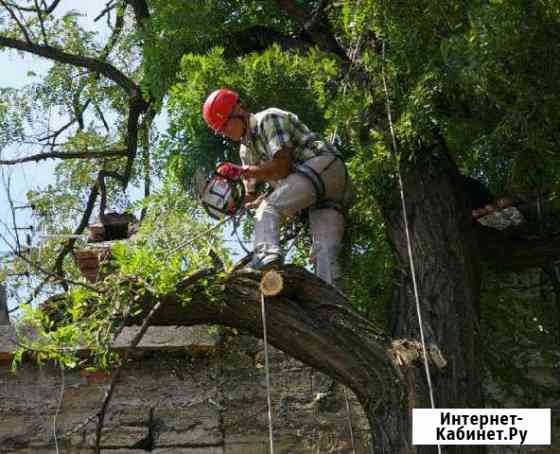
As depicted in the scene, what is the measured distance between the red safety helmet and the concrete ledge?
1.23 m

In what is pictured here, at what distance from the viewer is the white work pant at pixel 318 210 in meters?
7.18

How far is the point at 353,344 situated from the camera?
6.56 meters

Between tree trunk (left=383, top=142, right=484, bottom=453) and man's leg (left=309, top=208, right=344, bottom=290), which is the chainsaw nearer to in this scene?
man's leg (left=309, top=208, right=344, bottom=290)

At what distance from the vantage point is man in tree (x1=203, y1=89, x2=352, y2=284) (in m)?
7.31

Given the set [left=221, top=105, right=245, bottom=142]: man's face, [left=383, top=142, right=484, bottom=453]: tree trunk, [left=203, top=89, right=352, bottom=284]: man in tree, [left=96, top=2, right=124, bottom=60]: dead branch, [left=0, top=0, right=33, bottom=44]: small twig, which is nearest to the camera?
[left=383, top=142, right=484, bottom=453]: tree trunk

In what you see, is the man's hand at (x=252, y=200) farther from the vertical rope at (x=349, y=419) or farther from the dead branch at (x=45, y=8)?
the dead branch at (x=45, y=8)

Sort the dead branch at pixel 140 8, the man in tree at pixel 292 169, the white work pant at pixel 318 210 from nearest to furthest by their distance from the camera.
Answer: the white work pant at pixel 318 210, the man in tree at pixel 292 169, the dead branch at pixel 140 8

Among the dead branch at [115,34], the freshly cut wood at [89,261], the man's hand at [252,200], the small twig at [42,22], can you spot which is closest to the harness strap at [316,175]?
the man's hand at [252,200]

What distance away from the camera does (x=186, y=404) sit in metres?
7.77

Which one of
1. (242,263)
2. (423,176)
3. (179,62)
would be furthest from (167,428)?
(179,62)

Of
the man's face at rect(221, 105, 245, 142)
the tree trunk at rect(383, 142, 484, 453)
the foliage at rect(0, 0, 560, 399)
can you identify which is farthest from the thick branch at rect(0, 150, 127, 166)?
the tree trunk at rect(383, 142, 484, 453)

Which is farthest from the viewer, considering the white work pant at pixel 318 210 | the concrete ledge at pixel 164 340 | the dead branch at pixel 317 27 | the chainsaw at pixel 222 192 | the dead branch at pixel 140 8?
the dead branch at pixel 140 8

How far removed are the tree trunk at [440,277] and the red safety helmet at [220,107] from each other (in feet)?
3.12

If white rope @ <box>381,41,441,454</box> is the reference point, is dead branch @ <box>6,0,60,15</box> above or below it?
above
